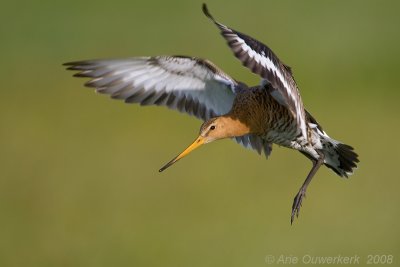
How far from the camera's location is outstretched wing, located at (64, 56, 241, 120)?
8625 mm

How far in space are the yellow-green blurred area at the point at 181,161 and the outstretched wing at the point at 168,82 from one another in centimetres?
177

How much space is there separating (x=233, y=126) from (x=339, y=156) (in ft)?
3.70

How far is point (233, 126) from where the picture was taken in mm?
8367

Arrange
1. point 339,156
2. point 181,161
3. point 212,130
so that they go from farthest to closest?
point 181,161 < point 339,156 < point 212,130

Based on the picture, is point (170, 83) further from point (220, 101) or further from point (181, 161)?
point (181, 161)

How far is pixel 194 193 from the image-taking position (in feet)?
40.4

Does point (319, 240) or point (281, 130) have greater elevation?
point (281, 130)

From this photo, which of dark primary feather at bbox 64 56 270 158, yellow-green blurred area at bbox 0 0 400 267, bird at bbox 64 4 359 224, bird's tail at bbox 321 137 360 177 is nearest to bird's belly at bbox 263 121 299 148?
bird at bbox 64 4 359 224

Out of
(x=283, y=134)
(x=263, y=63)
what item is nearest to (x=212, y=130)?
(x=283, y=134)

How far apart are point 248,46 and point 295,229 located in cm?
421

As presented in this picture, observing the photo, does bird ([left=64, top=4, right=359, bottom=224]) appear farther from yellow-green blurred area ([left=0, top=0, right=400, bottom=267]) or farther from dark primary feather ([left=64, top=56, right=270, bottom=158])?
yellow-green blurred area ([left=0, top=0, right=400, bottom=267])

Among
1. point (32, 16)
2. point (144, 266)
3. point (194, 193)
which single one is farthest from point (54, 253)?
point (32, 16)

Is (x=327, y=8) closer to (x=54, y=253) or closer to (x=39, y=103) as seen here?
(x=39, y=103)

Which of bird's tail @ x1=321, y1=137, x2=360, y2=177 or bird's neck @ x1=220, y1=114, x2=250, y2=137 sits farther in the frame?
bird's tail @ x1=321, y1=137, x2=360, y2=177
